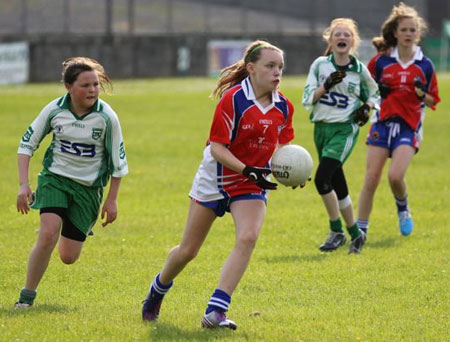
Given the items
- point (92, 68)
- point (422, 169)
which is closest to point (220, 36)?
point (422, 169)

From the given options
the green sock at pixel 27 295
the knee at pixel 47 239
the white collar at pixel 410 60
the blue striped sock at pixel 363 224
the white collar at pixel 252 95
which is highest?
the white collar at pixel 252 95

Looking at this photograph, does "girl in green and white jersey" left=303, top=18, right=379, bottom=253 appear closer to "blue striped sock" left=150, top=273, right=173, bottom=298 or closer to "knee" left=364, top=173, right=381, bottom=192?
"knee" left=364, top=173, right=381, bottom=192

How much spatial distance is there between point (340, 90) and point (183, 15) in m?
34.2

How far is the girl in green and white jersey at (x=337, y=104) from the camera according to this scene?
9398 mm

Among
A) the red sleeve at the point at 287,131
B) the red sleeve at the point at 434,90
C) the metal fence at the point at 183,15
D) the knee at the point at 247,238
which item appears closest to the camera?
the knee at the point at 247,238

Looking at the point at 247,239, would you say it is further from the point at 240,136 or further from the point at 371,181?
the point at 371,181

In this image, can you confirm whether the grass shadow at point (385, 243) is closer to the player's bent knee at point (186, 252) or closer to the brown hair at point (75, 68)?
the player's bent knee at point (186, 252)

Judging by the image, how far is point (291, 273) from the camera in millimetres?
8359

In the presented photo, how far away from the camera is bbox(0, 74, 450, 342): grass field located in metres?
6.33

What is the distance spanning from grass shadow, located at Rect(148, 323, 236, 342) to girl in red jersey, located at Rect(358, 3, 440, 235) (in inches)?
161

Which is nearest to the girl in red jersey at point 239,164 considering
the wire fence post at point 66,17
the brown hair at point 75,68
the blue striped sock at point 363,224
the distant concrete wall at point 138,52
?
the brown hair at point 75,68

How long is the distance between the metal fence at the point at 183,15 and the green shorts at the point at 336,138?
28818 millimetres

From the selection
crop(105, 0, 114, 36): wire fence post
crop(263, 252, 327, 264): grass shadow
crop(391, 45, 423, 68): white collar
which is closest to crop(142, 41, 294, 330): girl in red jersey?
crop(263, 252, 327, 264): grass shadow

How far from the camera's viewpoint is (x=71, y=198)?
6977mm
